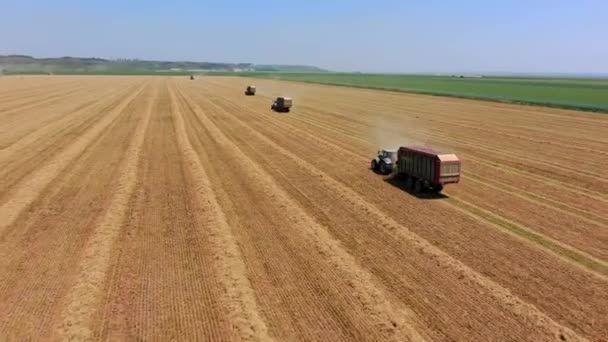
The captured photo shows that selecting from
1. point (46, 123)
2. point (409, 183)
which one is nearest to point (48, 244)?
point (409, 183)

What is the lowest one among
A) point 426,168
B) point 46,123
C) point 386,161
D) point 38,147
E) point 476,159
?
point 46,123

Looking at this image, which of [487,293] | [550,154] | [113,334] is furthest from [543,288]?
A: [550,154]

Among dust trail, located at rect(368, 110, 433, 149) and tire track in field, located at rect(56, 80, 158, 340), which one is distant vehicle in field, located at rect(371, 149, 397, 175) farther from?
tire track in field, located at rect(56, 80, 158, 340)

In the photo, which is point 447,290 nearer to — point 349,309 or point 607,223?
point 349,309

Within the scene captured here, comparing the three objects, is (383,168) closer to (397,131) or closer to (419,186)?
(419,186)

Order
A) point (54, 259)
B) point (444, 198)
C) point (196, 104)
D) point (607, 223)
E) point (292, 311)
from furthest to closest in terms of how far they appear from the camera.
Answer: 1. point (196, 104)
2. point (444, 198)
3. point (607, 223)
4. point (54, 259)
5. point (292, 311)
